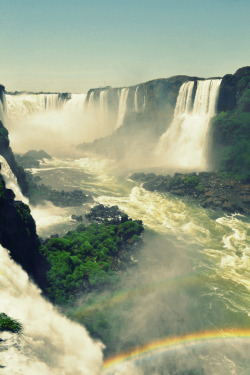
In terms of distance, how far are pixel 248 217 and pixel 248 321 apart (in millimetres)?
21657

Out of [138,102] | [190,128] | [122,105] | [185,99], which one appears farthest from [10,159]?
[122,105]

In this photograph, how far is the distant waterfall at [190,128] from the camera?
190 feet

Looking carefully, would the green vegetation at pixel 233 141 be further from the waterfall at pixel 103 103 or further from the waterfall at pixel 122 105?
the waterfall at pixel 103 103

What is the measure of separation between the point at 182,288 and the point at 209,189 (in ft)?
85.5

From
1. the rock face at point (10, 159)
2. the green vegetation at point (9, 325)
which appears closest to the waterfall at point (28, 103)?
the rock face at point (10, 159)

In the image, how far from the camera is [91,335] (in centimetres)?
1653

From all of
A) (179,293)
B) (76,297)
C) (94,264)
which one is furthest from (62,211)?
(179,293)

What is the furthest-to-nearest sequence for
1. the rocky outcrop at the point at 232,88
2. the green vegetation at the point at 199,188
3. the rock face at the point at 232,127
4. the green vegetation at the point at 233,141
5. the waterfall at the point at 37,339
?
1. the rocky outcrop at the point at 232,88
2. the rock face at the point at 232,127
3. the green vegetation at the point at 233,141
4. the green vegetation at the point at 199,188
5. the waterfall at the point at 37,339

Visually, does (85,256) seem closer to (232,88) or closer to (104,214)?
(104,214)

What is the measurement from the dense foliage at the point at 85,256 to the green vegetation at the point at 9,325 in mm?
7675

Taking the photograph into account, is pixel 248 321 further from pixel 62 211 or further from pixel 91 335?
pixel 62 211

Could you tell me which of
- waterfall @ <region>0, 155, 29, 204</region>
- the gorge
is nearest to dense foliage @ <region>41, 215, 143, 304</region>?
the gorge

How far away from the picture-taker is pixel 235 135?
173ft

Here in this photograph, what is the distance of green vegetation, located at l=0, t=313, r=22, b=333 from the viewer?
34.2 ft
